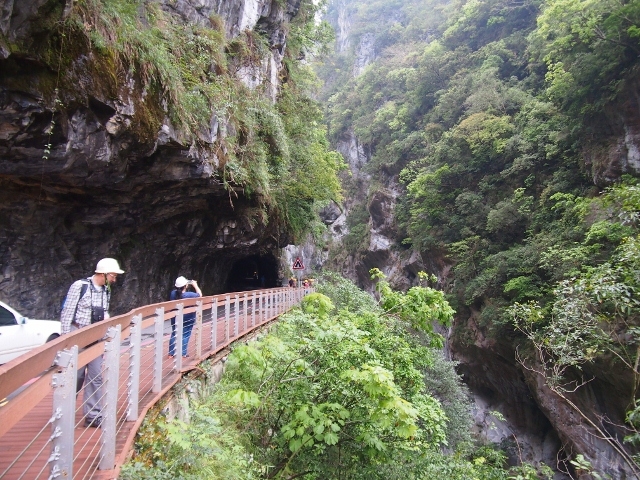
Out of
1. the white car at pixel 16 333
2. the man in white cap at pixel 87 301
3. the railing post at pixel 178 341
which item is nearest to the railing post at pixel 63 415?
the man in white cap at pixel 87 301

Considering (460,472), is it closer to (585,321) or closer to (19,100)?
(585,321)

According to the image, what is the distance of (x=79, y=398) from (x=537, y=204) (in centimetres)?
2044

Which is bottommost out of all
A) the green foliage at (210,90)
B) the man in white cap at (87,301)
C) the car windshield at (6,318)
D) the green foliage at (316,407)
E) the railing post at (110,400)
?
the green foliage at (316,407)

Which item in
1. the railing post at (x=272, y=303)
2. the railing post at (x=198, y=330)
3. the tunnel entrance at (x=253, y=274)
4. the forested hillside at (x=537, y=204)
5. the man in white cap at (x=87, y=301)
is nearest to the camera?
the man in white cap at (x=87, y=301)

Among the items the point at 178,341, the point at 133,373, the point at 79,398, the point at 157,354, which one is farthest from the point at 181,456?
the point at 178,341

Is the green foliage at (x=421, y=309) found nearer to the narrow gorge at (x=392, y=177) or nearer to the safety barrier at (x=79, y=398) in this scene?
the narrow gorge at (x=392, y=177)

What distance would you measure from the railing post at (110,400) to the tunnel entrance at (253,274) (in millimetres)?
20887

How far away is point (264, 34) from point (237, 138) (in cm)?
694

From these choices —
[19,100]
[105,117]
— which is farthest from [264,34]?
[19,100]

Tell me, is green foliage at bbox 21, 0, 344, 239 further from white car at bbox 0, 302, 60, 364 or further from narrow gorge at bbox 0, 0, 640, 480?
white car at bbox 0, 302, 60, 364

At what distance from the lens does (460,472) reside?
7480 millimetres

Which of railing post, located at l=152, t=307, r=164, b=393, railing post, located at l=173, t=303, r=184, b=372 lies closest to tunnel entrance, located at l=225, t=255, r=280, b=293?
railing post, located at l=173, t=303, r=184, b=372

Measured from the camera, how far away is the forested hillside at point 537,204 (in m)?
9.85

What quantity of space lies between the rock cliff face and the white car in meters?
2.71
